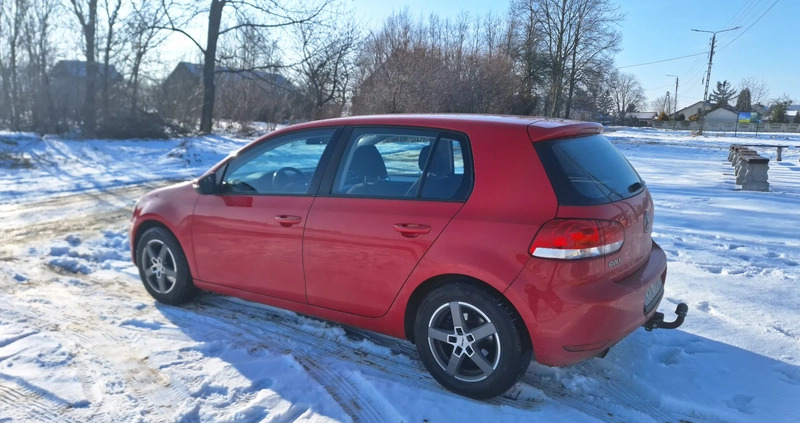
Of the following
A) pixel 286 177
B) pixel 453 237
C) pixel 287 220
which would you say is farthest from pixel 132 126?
pixel 453 237

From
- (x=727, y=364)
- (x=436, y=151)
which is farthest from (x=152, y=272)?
(x=727, y=364)

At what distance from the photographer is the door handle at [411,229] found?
3287 millimetres

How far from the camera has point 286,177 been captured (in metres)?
4.18

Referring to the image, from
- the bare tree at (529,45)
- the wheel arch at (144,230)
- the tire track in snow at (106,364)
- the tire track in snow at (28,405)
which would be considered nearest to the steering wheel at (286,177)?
the wheel arch at (144,230)

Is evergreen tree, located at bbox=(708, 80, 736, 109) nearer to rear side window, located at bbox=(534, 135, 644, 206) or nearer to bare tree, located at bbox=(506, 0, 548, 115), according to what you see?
bare tree, located at bbox=(506, 0, 548, 115)

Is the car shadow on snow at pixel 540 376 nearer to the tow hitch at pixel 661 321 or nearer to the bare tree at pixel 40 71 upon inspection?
the tow hitch at pixel 661 321

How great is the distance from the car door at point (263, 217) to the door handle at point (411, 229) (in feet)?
2.64

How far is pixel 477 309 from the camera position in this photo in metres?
3.18

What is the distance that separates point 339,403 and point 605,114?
3107 inches

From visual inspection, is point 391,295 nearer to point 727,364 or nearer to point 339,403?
point 339,403

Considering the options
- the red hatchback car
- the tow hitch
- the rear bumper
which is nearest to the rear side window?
the red hatchback car

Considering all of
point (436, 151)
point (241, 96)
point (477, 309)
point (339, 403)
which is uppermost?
point (241, 96)

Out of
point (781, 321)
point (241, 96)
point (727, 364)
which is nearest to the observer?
point (727, 364)

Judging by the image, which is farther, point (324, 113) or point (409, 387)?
point (324, 113)
